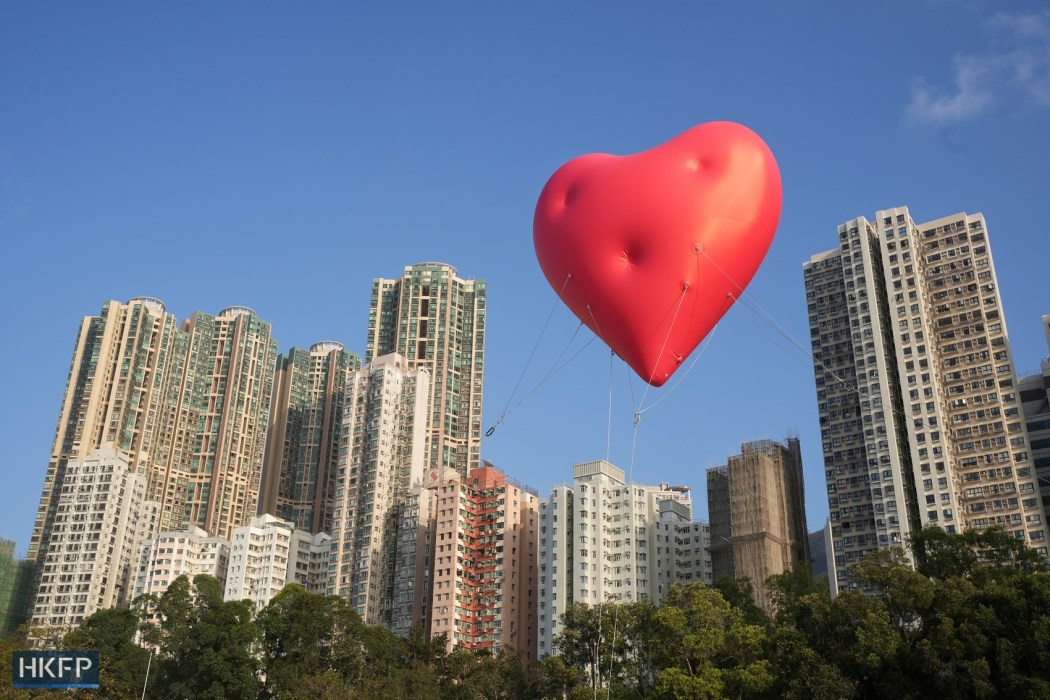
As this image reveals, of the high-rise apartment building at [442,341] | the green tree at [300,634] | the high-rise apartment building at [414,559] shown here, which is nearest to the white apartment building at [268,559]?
the high-rise apartment building at [414,559]

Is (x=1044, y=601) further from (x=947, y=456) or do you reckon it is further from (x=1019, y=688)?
(x=947, y=456)

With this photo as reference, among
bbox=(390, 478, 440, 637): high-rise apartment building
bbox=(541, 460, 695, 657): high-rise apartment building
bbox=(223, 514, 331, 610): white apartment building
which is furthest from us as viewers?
bbox=(223, 514, 331, 610): white apartment building

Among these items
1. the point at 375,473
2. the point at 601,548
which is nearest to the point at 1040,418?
the point at 601,548

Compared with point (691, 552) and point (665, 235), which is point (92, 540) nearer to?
point (691, 552)

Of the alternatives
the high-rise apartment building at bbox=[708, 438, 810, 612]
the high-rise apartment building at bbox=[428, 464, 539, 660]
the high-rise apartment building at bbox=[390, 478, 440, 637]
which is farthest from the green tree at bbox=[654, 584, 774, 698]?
the high-rise apartment building at bbox=[390, 478, 440, 637]

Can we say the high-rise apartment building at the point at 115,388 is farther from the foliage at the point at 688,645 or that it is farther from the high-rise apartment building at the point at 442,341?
the foliage at the point at 688,645

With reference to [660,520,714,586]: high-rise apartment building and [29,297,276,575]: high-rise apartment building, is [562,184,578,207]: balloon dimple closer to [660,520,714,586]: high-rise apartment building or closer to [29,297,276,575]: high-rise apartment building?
[660,520,714,586]: high-rise apartment building
